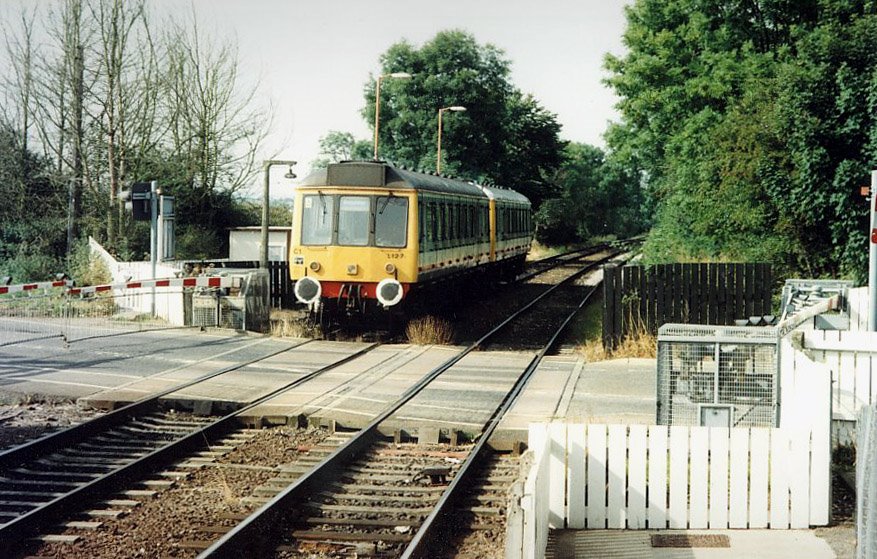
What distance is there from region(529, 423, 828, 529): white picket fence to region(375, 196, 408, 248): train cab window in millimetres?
11835

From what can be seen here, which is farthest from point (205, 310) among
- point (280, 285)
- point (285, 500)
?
point (285, 500)

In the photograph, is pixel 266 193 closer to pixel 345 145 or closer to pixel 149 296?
pixel 149 296

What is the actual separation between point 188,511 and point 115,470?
3.60 feet

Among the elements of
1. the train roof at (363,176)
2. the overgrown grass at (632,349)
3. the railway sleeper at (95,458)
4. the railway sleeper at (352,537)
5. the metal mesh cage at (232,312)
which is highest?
the train roof at (363,176)

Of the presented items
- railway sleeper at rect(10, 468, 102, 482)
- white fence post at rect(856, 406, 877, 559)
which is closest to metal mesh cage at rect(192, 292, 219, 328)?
railway sleeper at rect(10, 468, 102, 482)

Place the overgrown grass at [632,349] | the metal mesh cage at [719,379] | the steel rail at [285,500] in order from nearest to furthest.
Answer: the steel rail at [285,500] < the metal mesh cage at [719,379] < the overgrown grass at [632,349]

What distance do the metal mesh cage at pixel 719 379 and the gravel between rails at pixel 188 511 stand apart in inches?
135

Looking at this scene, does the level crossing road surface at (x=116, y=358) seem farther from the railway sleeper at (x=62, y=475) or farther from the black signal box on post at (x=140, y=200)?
the railway sleeper at (x=62, y=475)

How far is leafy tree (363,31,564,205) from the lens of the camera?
49281mm

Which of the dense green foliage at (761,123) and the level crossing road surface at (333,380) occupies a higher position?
the dense green foliage at (761,123)

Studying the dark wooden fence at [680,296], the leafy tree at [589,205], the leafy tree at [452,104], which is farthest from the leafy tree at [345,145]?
the dark wooden fence at [680,296]

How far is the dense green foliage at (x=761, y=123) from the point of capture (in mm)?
17984

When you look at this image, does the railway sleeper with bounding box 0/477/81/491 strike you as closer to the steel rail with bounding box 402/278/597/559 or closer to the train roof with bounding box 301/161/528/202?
the steel rail with bounding box 402/278/597/559

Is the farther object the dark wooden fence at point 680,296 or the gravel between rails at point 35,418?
the dark wooden fence at point 680,296
